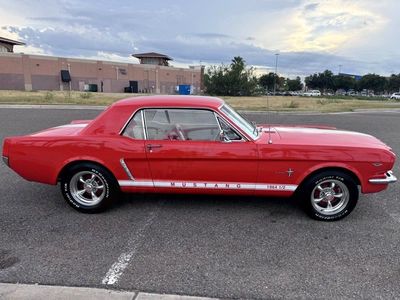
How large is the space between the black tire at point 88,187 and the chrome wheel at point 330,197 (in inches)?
98.1

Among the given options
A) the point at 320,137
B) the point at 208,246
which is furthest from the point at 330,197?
the point at 208,246

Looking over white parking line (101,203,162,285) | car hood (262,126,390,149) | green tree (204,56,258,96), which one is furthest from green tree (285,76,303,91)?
white parking line (101,203,162,285)

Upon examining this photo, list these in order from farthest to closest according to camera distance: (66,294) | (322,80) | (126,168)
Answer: (322,80), (126,168), (66,294)

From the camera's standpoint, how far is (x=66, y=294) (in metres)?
2.58

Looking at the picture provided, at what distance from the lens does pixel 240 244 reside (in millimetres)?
3410

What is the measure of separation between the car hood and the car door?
1.80 ft

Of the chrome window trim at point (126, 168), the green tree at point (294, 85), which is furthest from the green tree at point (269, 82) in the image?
the chrome window trim at point (126, 168)

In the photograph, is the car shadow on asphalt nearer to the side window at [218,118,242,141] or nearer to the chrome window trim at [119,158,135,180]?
the chrome window trim at [119,158,135,180]

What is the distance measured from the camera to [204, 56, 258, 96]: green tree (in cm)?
6494

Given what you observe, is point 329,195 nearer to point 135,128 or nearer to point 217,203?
point 217,203

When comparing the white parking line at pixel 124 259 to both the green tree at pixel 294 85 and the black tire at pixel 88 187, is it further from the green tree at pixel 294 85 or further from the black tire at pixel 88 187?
the green tree at pixel 294 85

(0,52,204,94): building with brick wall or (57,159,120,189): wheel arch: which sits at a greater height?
(0,52,204,94): building with brick wall

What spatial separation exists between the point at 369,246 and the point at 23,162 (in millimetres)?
4183

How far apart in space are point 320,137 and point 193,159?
1.67 metres
